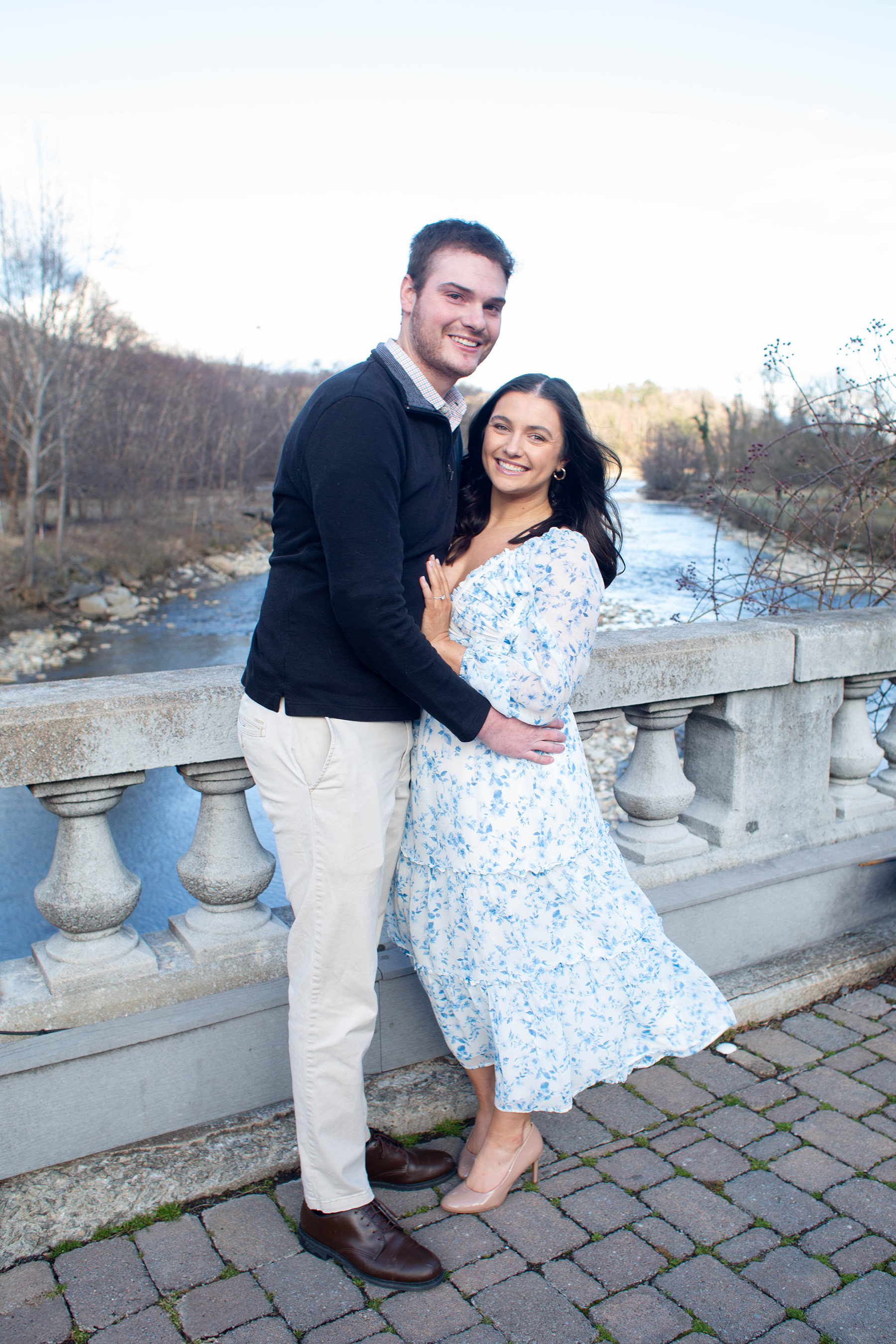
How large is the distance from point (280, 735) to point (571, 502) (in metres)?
0.87

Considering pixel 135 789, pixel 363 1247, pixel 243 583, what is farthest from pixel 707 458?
pixel 243 583

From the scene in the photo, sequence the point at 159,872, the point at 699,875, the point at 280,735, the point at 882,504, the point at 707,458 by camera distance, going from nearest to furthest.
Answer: the point at 280,735 → the point at 699,875 → the point at 882,504 → the point at 159,872 → the point at 707,458

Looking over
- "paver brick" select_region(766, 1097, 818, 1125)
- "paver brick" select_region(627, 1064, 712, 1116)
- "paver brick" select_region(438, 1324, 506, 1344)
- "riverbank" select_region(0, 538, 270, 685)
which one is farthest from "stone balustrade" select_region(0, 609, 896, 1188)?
"riverbank" select_region(0, 538, 270, 685)

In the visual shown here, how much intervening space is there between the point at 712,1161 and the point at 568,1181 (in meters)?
0.35

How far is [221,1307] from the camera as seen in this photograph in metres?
1.77

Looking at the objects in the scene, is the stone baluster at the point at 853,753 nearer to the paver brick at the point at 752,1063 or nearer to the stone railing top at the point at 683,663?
the stone railing top at the point at 683,663

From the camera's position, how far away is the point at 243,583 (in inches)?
855

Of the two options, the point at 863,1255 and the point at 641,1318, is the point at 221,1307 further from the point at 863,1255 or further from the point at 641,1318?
the point at 863,1255

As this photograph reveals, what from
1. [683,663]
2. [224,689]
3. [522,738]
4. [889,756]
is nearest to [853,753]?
[889,756]

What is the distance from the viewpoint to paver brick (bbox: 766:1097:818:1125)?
7.79ft

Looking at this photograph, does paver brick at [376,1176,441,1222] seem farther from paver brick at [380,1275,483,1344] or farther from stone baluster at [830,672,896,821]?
stone baluster at [830,672,896,821]

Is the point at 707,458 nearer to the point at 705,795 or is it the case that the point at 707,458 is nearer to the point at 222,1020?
the point at 705,795

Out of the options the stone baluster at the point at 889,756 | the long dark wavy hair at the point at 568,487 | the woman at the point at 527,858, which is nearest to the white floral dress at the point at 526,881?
the woman at the point at 527,858

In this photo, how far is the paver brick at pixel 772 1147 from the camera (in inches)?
88.2
